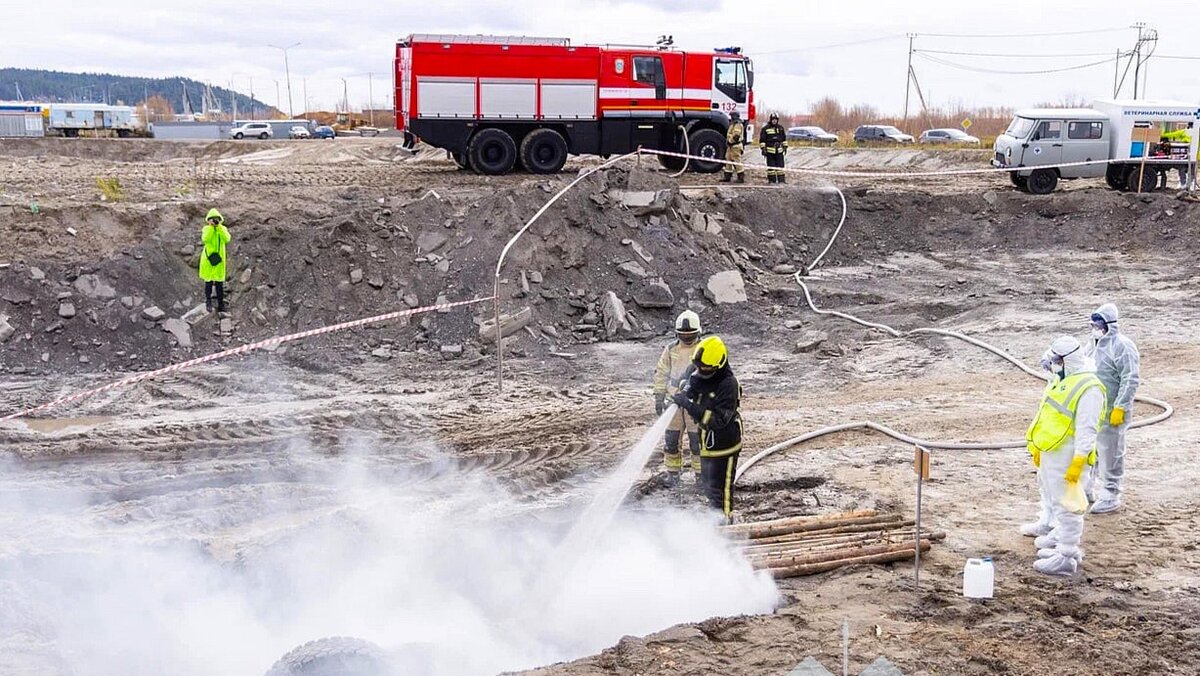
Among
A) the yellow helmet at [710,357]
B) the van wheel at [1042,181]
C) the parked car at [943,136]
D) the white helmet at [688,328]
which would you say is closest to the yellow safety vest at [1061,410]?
the yellow helmet at [710,357]

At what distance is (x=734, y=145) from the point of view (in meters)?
23.3

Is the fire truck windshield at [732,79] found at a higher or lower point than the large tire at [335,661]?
higher

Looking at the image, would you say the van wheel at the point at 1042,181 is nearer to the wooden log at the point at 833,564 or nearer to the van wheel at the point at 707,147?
the van wheel at the point at 707,147

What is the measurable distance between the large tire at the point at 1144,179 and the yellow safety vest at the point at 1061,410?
1878 centimetres

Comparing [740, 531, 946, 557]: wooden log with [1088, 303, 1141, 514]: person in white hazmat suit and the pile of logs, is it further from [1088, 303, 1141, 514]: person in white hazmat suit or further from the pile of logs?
[1088, 303, 1141, 514]: person in white hazmat suit

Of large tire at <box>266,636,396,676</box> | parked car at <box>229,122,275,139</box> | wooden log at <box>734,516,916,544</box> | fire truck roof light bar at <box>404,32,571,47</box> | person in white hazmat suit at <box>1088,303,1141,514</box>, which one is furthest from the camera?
parked car at <box>229,122,275,139</box>

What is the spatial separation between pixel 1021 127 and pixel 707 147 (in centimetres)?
716

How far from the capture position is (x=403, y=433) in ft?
36.2

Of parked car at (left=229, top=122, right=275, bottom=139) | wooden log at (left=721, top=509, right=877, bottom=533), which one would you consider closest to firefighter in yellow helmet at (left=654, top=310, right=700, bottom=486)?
wooden log at (left=721, top=509, right=877, bottom=533)

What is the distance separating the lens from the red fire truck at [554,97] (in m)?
20.6

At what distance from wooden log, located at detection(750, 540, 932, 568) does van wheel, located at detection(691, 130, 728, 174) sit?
53.7ft

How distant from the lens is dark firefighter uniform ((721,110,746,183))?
2286 cm

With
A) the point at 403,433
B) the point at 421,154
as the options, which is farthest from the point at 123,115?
the point at 403,433

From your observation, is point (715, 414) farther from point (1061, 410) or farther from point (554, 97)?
point (554, 97)
